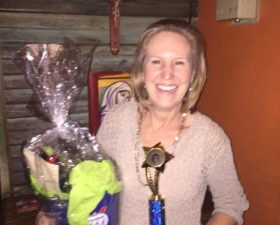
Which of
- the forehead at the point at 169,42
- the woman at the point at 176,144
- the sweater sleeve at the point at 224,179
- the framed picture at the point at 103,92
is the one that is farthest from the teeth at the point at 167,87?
the framed picture at the point at 103,92

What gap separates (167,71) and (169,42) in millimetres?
93

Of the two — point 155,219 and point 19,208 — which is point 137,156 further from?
point 19,208

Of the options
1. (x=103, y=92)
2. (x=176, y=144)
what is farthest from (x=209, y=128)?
(x=103, y=92)

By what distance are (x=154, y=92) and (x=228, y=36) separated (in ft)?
2.33

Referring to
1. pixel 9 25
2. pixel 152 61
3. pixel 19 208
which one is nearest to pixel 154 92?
pixel 152 61

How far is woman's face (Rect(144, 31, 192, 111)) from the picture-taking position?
0.98 m

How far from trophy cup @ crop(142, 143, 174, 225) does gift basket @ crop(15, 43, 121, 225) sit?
0.37 ft

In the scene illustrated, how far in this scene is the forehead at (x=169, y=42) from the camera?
99cm

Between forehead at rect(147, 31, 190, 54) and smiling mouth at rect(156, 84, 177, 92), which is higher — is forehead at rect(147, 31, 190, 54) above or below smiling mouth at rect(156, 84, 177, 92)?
above

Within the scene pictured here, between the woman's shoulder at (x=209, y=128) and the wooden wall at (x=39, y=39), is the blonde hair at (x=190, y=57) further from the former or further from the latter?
the wooden wall at (x=39, y=39)

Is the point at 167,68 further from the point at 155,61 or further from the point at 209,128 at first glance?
the point at 209,128

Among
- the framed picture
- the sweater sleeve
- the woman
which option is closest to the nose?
the woman

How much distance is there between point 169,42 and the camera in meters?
0.99

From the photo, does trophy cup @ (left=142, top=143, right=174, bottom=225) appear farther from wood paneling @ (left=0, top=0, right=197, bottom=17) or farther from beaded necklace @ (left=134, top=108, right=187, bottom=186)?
wood paneling @ (left=0, top=0, right=197, bottom=17)
